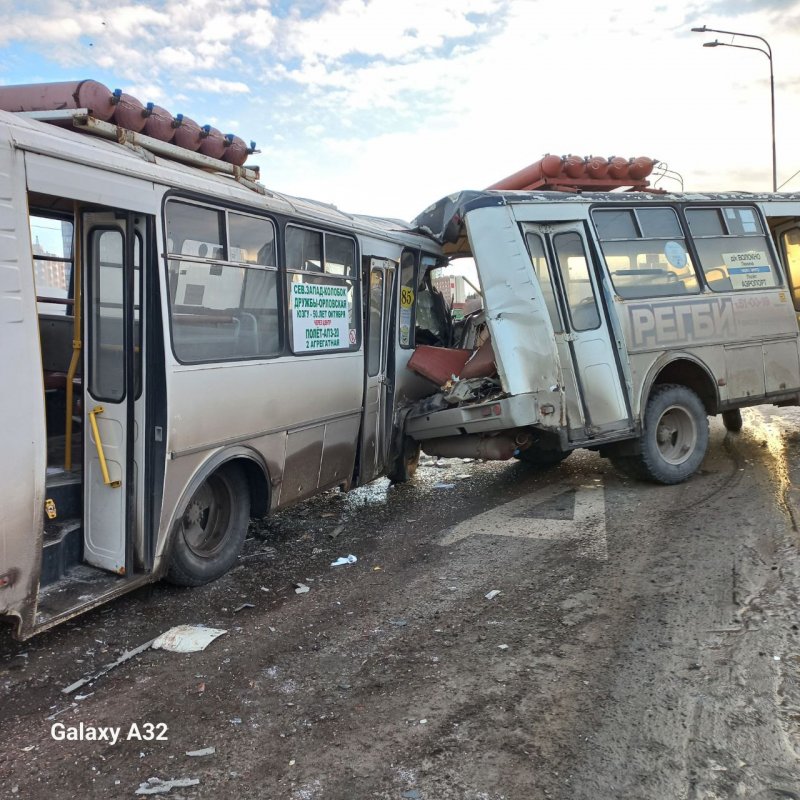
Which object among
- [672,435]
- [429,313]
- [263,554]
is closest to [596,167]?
[429,313]

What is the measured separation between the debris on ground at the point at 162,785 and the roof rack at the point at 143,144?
3.25 metres

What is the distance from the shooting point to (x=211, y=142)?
4625mm

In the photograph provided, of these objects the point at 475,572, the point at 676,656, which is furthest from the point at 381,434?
the point at 676,656

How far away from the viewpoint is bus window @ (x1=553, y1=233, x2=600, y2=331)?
6094 millimetres

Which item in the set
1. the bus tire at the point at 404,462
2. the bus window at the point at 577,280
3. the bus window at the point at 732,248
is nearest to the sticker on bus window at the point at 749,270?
the bus window at the point at 732,248

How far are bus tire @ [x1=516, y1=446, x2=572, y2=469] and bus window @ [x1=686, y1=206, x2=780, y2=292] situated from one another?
2401mm

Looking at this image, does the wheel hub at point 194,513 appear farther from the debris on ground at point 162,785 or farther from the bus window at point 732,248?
the bus window at point 732,248

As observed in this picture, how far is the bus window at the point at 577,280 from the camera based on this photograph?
609 cm

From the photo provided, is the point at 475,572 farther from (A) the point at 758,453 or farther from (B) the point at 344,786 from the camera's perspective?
(A) the point at 758,453

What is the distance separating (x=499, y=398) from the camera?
578 centimetres

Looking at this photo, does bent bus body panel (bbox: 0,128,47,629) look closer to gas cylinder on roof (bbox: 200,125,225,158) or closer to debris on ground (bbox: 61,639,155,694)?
debris on ground (bbox: 61,639,155,694)

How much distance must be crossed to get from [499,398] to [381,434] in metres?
1.16

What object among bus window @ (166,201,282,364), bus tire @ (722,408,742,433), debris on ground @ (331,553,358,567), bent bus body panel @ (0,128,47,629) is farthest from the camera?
bus tire @ (722,408,742,433)

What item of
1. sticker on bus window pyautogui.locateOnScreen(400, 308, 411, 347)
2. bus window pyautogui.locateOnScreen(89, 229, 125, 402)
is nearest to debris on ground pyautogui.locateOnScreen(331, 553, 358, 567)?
bus window pyautogui.locateOnScreen(89, 229, 125, 402)
